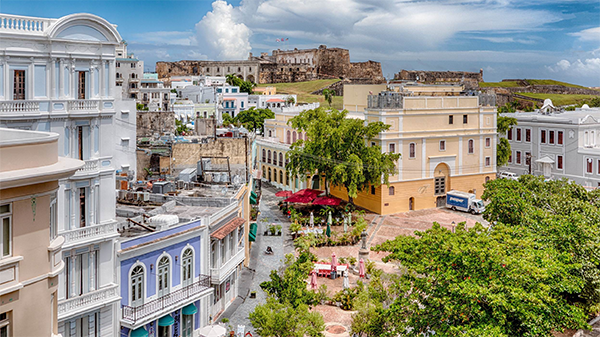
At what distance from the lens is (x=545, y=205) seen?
85.9 ft

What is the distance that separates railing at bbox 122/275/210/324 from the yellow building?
23.2 m

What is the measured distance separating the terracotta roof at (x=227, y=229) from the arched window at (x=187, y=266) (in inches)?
45.2

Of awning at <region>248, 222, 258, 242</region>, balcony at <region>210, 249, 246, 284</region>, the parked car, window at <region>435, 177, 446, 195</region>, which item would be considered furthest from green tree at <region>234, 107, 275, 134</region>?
balcony at <region>210, 249, 246, 284</region>

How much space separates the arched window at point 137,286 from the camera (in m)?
17.8

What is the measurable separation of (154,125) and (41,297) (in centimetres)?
3894

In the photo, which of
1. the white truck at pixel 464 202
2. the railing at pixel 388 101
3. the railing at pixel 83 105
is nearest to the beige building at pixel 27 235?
the railing at pixel 83 105

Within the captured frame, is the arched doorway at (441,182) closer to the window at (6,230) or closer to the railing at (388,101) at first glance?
the railing at (388,101)

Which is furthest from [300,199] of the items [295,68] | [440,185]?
[295,68]

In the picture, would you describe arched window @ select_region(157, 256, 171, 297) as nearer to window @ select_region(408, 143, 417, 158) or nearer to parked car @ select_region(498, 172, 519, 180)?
window @ select_region(408, 143, 417, 158)

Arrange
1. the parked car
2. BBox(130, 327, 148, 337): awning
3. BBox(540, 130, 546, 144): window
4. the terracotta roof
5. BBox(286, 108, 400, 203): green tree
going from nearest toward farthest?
BBox(130, 327, 148, 337): awning → the terracotta roof → BBox(286, 108, 400, 203): green tree → the parked car → BBox(540, 130, 546, 144): window

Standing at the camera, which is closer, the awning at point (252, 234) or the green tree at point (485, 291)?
the green tree at point (485, 291)

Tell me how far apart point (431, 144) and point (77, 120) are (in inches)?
1204

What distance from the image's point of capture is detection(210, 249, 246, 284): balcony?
21.0m

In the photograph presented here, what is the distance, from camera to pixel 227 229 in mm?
21844
